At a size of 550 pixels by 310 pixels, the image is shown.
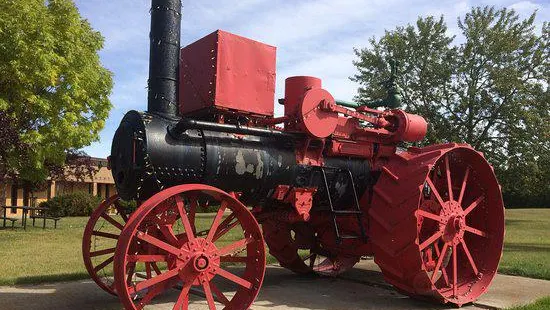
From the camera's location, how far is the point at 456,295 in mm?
6457

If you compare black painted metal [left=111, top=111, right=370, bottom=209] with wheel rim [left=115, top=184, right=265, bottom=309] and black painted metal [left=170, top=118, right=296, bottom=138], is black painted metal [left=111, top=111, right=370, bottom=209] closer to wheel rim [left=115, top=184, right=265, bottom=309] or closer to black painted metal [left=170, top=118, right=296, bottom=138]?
black painted metal [left=170, top=118, right=296, bottom=138]

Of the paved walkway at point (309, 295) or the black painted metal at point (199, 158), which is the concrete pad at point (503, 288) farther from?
the black painted metal at point (199, 158)

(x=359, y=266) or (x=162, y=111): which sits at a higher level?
(x=162, y=111)

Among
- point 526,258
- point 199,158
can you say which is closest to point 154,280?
point 199,158

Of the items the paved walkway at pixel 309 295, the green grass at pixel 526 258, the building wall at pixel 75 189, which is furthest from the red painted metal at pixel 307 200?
the building wall at pixel 75 189

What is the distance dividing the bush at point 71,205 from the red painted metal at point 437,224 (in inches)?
1018

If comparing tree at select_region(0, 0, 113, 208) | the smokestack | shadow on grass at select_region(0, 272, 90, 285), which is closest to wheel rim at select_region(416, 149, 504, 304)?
the smokestack

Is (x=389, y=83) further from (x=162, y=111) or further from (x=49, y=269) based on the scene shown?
(x=49, y=269)

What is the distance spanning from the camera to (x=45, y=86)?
1723 cm

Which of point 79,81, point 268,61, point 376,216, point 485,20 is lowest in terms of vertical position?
point 376,216

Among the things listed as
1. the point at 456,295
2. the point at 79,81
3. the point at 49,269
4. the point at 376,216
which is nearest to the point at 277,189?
the point at 376,216

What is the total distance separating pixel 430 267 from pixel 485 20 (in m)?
20.8

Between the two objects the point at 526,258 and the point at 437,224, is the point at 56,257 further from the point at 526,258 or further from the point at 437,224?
the point at 526,258

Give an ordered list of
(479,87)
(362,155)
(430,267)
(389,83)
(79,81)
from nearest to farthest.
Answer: (430,267) < (362,155) < (389,83) < (79,81) < (479,87)
